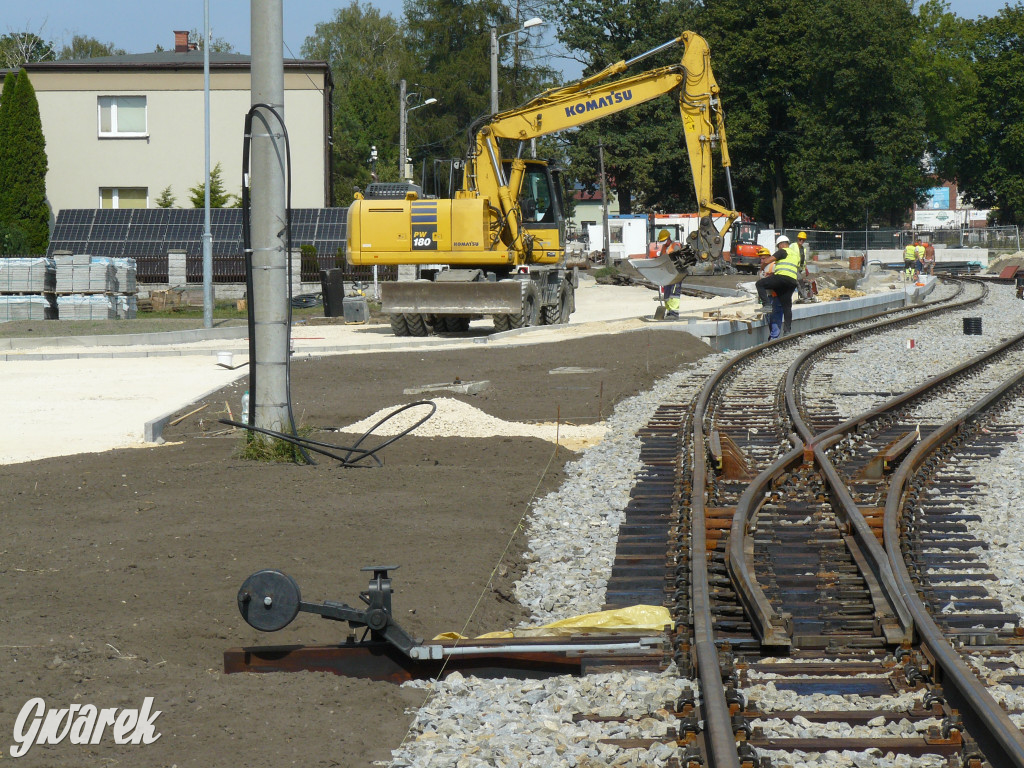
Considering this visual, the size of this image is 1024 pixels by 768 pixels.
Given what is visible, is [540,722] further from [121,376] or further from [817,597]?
[121,376]

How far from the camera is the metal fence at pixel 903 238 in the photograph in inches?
2936

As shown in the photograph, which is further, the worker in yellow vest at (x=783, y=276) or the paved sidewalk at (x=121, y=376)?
the worker in yellow vest at (x=783, y=276)

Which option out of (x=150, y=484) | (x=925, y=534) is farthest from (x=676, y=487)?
(x=150, y=484)

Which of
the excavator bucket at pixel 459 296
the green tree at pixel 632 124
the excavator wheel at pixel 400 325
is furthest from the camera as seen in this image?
the green tree at pixel 632 124

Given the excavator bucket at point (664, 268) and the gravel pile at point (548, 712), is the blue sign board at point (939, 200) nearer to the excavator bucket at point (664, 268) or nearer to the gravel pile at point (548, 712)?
the excavator bucket at point (664, 268)

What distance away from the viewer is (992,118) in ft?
307

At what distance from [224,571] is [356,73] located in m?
86.6

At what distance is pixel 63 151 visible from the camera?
4491 centimetres

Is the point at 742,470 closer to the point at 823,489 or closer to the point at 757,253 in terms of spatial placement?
the point at 823,489

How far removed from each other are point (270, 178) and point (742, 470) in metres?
4.63

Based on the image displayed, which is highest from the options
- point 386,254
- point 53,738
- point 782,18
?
point 782,18

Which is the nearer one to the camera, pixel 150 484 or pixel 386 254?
pixel 150 484

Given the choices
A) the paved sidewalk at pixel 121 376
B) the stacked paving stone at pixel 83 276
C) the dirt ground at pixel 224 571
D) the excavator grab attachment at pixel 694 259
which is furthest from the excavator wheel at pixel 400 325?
the dirt ground at pixel 224 571

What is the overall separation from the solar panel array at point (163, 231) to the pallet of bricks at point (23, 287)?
958 cm
